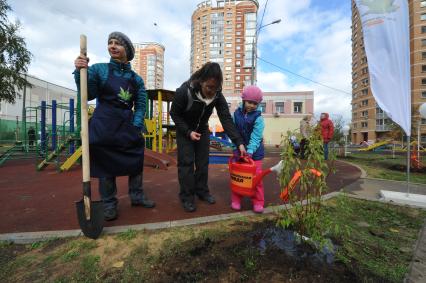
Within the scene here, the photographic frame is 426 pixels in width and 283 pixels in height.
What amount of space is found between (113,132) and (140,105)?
1.58 ft

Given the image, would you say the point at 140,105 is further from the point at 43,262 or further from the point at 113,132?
the point at 43,262

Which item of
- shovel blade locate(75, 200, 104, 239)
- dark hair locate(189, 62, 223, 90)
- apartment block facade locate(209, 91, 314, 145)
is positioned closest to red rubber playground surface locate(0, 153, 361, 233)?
shovel blade locate(75, 200, 104, 239)

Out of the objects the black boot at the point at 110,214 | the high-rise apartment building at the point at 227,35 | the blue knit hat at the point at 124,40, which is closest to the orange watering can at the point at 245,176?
the black boot at the point at 110,214

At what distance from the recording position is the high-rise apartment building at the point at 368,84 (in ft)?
135

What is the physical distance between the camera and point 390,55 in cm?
312

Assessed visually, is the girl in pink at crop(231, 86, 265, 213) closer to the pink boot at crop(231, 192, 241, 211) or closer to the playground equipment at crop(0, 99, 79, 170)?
the pink boot at crop(231, 192, 241, 211)

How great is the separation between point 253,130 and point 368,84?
50.2 meters

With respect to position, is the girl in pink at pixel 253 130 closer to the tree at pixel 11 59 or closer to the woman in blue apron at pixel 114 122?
the woman in blue apron at pixel 114 122

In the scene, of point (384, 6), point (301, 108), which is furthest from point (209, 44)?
point (384, 6)

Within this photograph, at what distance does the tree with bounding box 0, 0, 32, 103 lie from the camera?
14125 mm

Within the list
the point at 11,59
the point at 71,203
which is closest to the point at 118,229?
the point at 71,203

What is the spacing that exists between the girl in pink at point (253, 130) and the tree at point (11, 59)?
17.2m

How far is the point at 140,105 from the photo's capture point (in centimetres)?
266

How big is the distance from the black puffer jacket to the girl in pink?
14 centimetres
